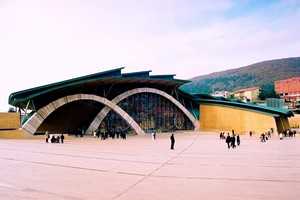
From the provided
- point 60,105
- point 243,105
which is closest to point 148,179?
point 60,105

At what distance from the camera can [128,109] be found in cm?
4666

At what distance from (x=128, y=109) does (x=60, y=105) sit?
11.5m

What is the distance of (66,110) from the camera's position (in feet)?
145

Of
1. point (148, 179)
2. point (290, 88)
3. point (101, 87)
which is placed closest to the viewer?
point (148, 179)

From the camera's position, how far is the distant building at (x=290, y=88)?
5133 inches

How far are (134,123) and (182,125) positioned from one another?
1302 centimetres

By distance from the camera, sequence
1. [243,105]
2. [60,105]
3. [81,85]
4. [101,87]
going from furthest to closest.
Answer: [243,105]
[101,87]
[81,85]
[60,105]

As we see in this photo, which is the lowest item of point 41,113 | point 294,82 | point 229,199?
point 229,199

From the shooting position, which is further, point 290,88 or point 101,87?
point 290,88

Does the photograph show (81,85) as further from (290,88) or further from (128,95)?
(290,88)

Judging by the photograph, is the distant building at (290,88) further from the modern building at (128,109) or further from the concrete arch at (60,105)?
the concrete arch at (60,105)

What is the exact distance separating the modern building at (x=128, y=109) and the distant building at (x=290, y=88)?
85769 millimetres

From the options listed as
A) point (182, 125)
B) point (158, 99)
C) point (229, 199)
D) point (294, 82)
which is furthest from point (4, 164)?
point (294, 82)

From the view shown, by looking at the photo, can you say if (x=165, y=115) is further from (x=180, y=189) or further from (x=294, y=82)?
(x=294, y=82)
